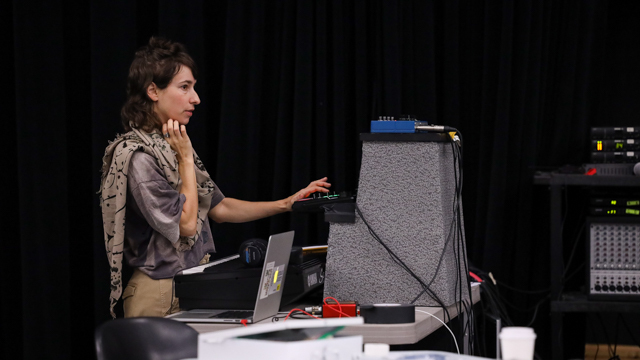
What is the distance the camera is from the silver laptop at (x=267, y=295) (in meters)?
1.53

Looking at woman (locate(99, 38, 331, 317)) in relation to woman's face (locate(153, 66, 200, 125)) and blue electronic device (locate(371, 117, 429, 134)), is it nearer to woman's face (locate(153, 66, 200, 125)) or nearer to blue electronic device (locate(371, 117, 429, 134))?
woman's face (locate(153, 66, 200, 125))

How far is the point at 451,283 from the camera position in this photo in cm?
169

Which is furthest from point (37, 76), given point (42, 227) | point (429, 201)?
point (429, 201)

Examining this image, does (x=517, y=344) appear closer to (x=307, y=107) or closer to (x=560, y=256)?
(x=560, y=256)

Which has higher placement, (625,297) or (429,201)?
(429,201)

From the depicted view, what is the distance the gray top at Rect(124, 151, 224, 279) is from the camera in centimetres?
179

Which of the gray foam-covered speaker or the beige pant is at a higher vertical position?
the gray foam-covered speaker

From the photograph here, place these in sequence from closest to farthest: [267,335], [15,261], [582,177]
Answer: [267,335], [582,177], [15,261]

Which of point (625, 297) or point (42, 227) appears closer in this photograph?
point (625, 297)

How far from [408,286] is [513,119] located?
1272 mm

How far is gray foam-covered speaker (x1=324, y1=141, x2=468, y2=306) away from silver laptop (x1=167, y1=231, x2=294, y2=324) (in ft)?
0.47

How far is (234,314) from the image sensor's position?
1614 millimetres

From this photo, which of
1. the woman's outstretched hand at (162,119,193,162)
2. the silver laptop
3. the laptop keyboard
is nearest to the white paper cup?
the silver laptop

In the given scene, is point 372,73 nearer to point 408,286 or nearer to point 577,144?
point 577,144
